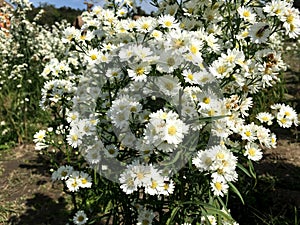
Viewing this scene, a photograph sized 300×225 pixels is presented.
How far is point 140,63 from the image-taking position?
1.79m

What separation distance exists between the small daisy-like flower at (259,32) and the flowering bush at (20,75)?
356 centimetres

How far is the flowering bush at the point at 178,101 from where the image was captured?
1.76 metres

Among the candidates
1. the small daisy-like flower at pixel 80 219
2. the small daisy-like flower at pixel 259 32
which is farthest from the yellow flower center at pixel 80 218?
the small daisy-like flower at pixel 259 32

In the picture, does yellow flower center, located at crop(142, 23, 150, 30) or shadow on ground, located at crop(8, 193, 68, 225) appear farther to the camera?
shadow on ground, located at crop(8, 193, 68, 225)

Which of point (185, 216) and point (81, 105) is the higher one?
point (81, 105)

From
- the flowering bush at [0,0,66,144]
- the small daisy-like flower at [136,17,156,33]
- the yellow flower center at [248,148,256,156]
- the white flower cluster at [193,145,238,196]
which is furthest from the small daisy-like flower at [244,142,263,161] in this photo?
the flowering bush at [0,0,66,144]

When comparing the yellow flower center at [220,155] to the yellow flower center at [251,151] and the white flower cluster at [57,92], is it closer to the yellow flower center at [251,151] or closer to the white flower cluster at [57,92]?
the yellow flower center at [251,151]

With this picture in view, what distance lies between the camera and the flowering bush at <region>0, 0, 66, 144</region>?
4.81 metres

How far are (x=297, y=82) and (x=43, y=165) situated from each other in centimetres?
469

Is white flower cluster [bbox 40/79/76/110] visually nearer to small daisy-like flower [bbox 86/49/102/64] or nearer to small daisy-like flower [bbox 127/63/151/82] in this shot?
small daisy-like flower [bbox 86/49/102/64]

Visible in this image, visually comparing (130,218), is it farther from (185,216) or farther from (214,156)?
(214,156)

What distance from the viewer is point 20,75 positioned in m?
4.85

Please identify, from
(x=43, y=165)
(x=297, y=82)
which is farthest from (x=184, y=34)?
(x=297, y=82)

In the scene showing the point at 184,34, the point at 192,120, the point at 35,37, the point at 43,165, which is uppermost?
the point at 35,37
